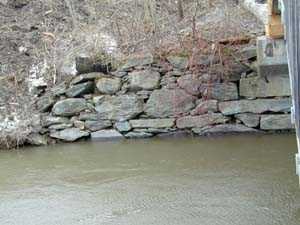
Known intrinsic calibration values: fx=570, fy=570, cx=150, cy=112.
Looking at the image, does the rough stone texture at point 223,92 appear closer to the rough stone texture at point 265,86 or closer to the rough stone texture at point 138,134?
the rough stone texture at point 265,86

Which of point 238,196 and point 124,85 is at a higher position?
point 124,85

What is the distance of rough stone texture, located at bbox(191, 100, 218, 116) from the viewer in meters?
9.09

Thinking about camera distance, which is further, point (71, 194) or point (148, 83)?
point (148, 83)

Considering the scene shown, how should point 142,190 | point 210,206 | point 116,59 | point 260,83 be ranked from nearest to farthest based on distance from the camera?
point 210,206 < point 142,190 < point 260,83 < point 116,59

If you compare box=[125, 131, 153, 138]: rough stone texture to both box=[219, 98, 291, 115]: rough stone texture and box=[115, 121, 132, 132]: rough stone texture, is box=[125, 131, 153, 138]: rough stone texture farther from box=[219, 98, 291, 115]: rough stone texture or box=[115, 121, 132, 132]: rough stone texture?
box=[219, 98, 291, 115]: rough stone texture

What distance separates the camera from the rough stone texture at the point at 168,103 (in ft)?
30.0

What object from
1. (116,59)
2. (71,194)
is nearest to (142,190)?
(71,194)

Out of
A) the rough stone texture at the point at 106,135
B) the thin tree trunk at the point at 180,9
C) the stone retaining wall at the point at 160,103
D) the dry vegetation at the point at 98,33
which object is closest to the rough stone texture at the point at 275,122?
the stone retaining wall at the point at 160,103

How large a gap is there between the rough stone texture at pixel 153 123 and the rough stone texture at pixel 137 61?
918 mm

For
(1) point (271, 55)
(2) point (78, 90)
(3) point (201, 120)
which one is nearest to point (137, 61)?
(2) point (78, 90)

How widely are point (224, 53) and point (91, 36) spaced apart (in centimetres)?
269

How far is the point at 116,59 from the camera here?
9633mm

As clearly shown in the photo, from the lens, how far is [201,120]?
9125 mm

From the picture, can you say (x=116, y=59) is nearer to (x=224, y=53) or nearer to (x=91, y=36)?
(x=91, y=36)
